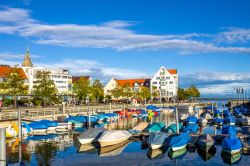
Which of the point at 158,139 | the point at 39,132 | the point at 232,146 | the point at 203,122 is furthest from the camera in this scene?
the point at 203,122

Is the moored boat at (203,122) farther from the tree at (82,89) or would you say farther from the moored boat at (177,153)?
the tree at (82,89)

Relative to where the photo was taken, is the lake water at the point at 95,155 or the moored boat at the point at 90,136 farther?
the moored boat at the point at 90,136

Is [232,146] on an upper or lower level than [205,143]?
upper

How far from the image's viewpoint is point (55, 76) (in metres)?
179

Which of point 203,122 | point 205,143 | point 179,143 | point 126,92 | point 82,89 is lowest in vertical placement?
point 203,122

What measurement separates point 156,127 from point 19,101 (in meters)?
70.7

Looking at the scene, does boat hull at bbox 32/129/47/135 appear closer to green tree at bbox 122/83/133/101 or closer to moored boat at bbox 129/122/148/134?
moored boat at bbox 129/122/148/134

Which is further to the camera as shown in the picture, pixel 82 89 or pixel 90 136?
pixel 82 89

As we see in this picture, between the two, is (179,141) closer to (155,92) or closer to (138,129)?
(138,129)

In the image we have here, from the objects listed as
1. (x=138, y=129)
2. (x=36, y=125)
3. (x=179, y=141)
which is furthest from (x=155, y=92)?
(x=179, y=141)

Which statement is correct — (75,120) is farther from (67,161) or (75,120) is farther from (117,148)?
(67,161)

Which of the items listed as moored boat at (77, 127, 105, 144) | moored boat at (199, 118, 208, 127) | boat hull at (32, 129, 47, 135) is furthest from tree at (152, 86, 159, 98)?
moored boat at (77, 127, 105, 144)

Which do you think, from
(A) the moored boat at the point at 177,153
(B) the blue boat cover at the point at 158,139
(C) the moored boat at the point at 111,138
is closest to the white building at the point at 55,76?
(C) the moored boat at the point at 111,138

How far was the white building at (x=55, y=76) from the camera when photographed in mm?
163125
